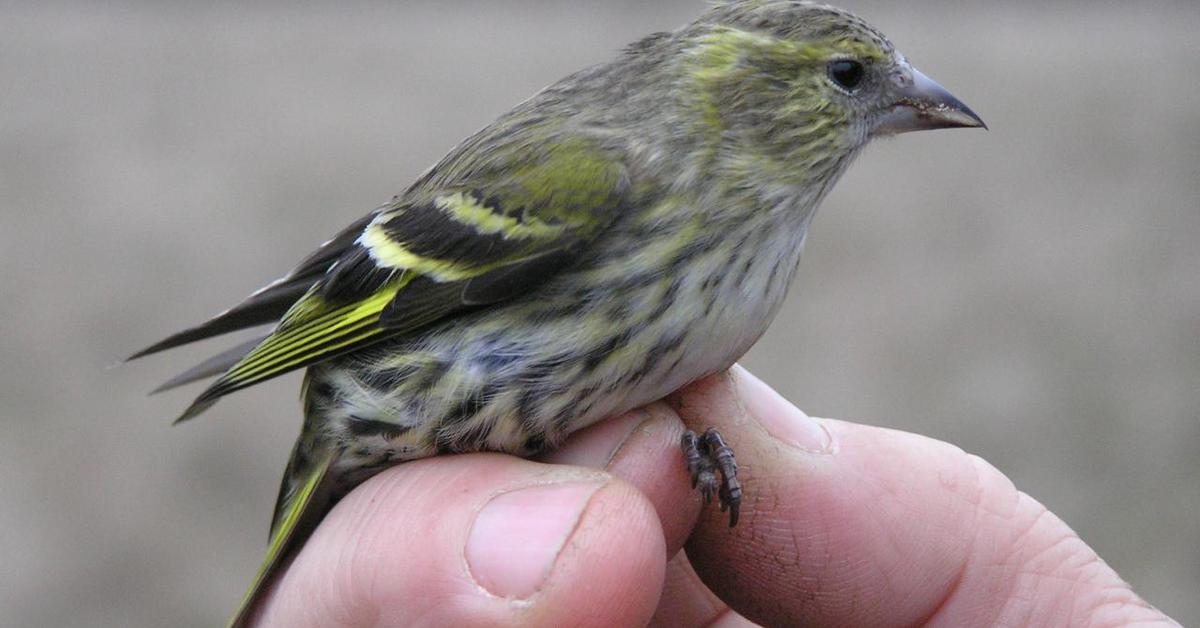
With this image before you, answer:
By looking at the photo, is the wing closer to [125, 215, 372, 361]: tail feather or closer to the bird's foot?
[125, 215, 372, 361]: tail feather

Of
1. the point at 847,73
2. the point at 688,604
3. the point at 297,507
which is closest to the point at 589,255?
the point at 847,73

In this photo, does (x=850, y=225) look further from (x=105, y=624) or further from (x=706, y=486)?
(x=706, y=486)

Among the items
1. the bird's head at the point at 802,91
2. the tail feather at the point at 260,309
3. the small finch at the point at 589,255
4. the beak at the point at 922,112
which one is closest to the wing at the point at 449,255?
the small finch at the point at 589,255

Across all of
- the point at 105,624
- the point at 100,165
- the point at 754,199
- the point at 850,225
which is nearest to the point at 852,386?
the point at 850,225

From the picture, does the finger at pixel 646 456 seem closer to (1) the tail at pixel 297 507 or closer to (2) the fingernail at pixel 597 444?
(2) the fingernail at pixel 597 444

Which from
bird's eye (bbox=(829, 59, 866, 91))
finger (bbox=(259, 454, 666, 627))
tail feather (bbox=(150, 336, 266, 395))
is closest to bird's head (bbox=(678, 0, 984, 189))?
bird's eye (bbox=(829, 59, 866, 91))
